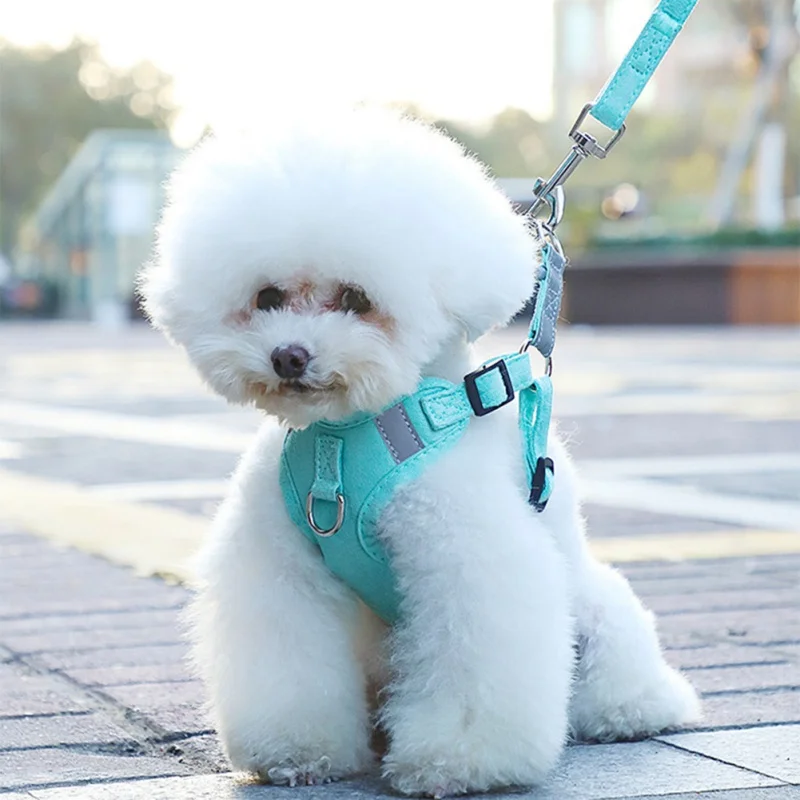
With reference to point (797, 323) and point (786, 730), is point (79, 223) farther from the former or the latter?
point (786, 730)

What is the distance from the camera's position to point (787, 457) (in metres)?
8.05

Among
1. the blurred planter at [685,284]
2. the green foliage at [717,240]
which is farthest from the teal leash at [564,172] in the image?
the green foliage at [717,240]

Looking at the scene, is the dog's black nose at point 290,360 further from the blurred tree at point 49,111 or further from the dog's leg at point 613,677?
the blurred tree at point 49,111

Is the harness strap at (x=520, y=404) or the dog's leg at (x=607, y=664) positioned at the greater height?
the harness strap at (x=520, y=404)

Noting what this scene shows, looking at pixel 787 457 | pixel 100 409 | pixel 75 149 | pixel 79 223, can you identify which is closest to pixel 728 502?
pixel 787 457

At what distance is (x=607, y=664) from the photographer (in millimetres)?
2992

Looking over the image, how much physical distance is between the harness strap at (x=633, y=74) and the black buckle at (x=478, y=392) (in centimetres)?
58

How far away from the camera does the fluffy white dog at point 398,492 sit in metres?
2.55

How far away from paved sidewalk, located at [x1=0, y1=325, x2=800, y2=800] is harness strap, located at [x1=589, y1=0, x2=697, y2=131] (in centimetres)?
83

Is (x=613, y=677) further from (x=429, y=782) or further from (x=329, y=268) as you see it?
(x=329, y=268)

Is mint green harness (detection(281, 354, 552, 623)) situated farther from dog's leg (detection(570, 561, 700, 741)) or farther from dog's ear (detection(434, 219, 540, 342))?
dog's leg (detection(570, 561, 700, 741))

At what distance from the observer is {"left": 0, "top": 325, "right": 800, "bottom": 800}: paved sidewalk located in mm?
2807

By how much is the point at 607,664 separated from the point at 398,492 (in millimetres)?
597

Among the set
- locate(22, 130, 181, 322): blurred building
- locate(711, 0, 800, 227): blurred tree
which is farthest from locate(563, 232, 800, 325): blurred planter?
locate(22, 130, 181, 322): blurred building
